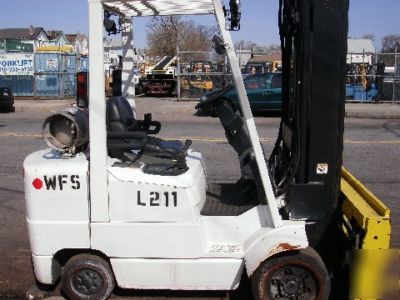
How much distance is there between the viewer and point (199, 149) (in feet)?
34.7

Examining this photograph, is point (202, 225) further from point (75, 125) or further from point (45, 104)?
point (45, 104)

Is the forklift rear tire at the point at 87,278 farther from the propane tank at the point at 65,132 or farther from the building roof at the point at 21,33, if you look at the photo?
the building roof at the point at 21,33

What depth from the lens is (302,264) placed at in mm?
3613

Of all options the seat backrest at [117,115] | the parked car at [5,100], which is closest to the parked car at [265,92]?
the parked car at [5,100]

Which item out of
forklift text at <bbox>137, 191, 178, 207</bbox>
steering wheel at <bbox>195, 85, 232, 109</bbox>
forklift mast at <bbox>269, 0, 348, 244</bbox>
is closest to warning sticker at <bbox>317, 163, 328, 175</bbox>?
forklift mast at <bbox>269, 0, 348, 244</bbox>

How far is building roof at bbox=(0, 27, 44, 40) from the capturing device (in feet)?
265

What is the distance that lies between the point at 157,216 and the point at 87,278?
0.77 m

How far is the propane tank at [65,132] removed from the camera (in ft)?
12.3

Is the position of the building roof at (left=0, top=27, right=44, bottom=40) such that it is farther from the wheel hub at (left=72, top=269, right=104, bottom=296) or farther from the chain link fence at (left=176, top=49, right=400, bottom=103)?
the wheel hub at (left=72, top=269, right=104, bottom=296)

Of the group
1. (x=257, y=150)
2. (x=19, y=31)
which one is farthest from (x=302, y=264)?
(x=19, y=31)

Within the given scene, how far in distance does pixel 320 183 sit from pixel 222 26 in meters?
1.38

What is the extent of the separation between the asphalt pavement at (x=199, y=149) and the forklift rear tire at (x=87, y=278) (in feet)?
0.90

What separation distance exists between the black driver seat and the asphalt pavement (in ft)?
3.86

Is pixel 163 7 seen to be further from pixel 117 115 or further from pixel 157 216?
pixel 157 216
